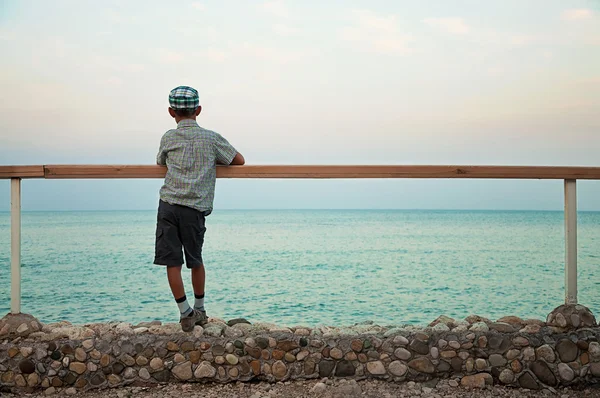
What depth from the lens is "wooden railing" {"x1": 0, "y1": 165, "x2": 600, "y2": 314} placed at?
10.5ft

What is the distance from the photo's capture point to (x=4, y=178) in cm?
326

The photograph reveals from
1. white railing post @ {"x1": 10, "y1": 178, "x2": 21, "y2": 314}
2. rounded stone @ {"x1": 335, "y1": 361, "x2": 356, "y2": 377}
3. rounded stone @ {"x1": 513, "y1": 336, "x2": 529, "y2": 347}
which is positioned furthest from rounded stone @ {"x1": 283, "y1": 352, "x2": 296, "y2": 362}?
white railing post @ {"x1": 10, "y1": 178, "x2": 21, "y2": 314}

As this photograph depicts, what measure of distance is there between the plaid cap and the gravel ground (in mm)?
1566

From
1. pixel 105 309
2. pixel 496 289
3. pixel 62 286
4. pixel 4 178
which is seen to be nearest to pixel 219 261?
pixel 62 286

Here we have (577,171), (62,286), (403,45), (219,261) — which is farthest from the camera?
(219,261)

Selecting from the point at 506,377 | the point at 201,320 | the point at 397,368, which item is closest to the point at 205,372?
the point at 201,320

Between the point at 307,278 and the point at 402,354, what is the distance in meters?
9.21

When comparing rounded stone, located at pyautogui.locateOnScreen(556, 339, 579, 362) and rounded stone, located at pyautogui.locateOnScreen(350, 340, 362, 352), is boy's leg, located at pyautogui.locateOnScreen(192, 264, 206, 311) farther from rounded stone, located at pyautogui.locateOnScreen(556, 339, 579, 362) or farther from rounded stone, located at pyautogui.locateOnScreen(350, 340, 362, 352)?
rounded stone, located at pyautogui.locateOnScreen(556, 339, 579, 362)

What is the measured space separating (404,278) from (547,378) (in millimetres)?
9199

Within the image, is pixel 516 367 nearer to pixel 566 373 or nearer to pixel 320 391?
pixel 566 373

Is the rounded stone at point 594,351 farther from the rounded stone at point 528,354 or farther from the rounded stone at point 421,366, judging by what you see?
the rounded stone at point 421,366

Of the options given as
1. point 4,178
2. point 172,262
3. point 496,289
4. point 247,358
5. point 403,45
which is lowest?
point 496,289

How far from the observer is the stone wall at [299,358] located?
3.13 m

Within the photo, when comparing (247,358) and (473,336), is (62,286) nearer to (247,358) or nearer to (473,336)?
(247,358)
